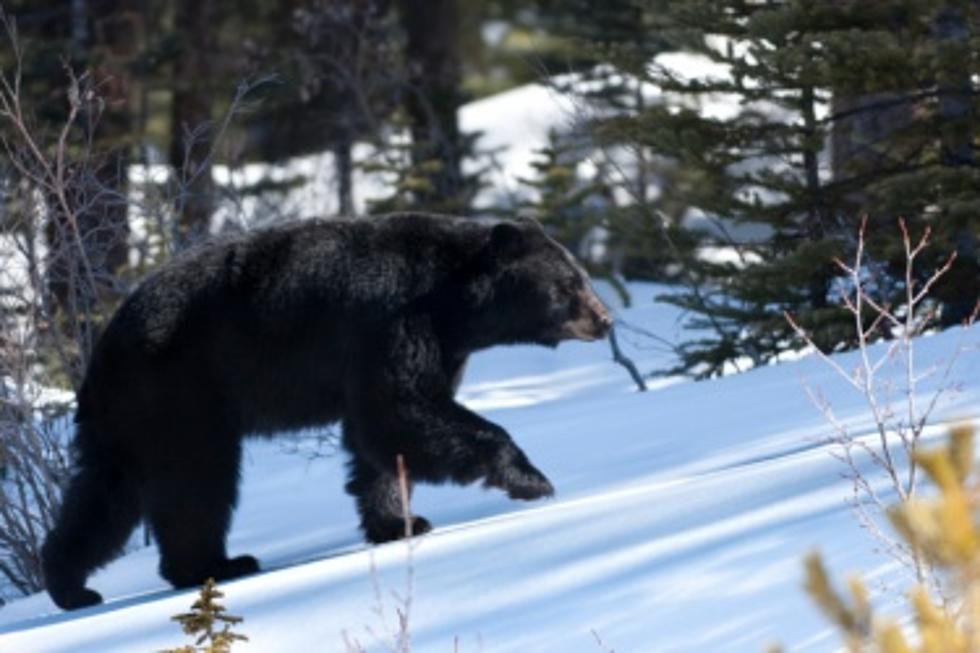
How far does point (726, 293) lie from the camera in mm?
11875

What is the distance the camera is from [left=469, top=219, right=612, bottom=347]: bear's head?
27.2 ft

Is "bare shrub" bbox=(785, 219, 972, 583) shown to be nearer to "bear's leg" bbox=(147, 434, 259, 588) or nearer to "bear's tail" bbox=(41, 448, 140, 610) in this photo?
"bear's leg" bbox=(147, 434, 259, 588)

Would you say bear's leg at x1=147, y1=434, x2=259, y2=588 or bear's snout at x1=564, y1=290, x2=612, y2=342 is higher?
bear's snout at x1=564, y1=290, x2=612, y2=342

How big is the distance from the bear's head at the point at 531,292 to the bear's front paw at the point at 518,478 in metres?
0.67

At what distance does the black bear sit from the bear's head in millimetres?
48

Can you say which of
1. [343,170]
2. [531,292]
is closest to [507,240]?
[531,292]

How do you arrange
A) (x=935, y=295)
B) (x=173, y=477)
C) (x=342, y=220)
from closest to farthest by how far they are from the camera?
1. (x=173, y=477)
2. (x=342, y=220)
3. (x=935, y=295)

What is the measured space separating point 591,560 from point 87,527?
2247 millimetres

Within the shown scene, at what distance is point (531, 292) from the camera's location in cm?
844

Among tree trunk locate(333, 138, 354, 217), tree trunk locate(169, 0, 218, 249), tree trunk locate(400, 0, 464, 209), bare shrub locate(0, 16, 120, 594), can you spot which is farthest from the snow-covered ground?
tree trunk locate(169, 0, 218, 249)

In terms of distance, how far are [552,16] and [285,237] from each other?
22.1m

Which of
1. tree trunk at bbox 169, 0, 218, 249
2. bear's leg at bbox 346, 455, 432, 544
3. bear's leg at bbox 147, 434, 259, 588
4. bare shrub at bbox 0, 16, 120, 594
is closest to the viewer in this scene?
bear's leg at bbox 147, 434, 259, 588

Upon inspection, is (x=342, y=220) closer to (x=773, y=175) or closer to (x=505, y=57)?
(x=773, y=175)

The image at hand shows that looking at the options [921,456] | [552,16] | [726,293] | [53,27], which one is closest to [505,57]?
[552,16]
